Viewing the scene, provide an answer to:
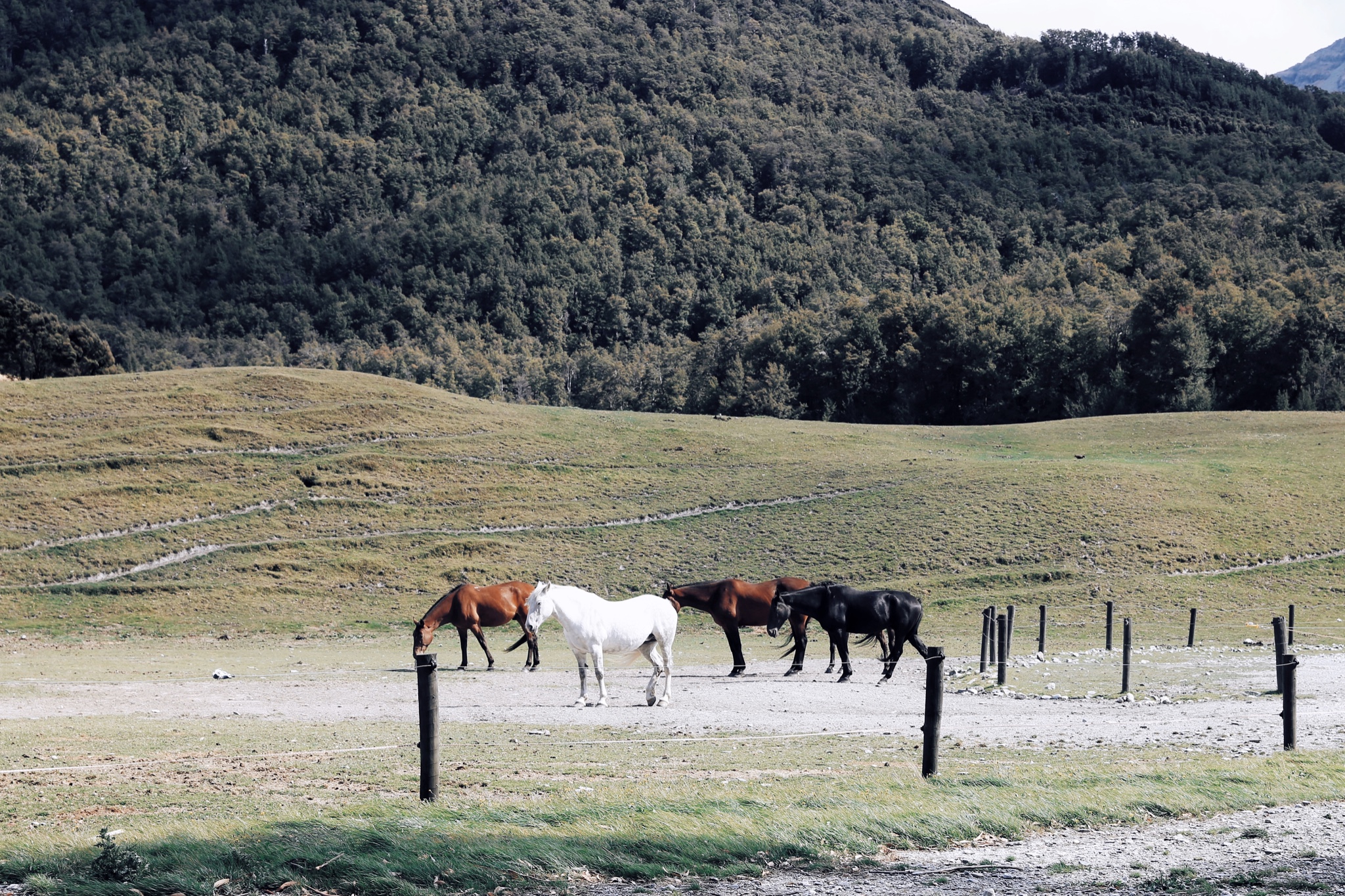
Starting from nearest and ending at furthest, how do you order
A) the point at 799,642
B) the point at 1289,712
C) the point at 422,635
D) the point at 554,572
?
the point at 1289,712 < the point at 799,642 < the point at 422,635 < the point at 554,572

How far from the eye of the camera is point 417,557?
47.1 metres

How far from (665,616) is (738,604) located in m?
6.25

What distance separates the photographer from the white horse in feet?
69.3

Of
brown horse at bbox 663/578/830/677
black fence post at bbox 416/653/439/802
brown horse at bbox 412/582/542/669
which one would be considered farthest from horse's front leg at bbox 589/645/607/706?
black fence post at bbox 416/653/439/802

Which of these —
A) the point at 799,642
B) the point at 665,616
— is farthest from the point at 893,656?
the point at 665,616

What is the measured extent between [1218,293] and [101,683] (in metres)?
Result: 84.6

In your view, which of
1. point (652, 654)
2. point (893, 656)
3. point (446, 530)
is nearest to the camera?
point (652, 654)

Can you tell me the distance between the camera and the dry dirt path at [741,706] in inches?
693

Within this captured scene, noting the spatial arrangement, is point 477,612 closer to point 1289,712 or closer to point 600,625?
point 600,625

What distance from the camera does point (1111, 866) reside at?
9789 millimetres

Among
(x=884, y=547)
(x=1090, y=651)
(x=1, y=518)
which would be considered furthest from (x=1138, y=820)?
(x=1, y=518)

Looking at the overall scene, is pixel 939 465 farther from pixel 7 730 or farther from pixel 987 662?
pixel 7 730

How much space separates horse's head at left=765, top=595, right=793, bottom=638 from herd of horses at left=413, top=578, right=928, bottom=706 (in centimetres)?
2

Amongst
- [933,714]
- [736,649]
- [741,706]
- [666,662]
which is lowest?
[741,706]
